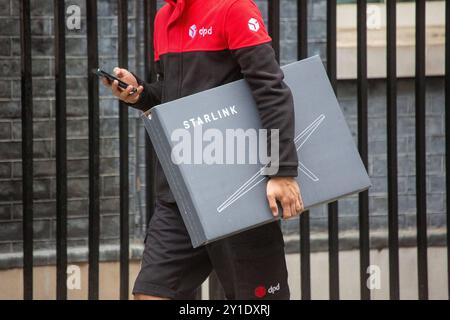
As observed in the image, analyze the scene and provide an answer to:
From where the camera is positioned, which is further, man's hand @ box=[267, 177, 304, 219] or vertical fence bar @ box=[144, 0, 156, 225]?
vertical fence bar @ box=[144, 0, 156, 225]

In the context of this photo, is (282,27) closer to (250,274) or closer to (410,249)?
(410,249)

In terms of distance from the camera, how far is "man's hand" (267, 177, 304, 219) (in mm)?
3328

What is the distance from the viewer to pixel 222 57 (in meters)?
3.48

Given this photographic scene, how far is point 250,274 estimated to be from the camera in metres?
3.57

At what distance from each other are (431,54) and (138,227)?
7.15ft

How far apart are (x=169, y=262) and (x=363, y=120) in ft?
5.44

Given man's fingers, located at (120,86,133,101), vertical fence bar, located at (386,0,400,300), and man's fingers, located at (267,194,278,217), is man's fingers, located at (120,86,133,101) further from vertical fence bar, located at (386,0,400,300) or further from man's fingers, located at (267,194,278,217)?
vertical fence bar, located at (386,0,400,300)

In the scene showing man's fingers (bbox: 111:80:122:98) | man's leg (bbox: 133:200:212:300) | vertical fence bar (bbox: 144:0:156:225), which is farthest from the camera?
vertical fence bar (bbox: 144:0:156:225)

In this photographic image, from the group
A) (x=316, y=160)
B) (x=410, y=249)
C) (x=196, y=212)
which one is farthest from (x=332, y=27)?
(x=410, y=249)

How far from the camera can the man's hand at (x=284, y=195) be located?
333 centimetres

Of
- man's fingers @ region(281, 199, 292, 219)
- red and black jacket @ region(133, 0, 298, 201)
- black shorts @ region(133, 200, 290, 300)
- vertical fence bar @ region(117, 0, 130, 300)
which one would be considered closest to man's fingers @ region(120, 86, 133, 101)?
red and black jacket @ region(133, 0, 298, 201)

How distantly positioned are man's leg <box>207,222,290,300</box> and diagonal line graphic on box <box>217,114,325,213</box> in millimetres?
286

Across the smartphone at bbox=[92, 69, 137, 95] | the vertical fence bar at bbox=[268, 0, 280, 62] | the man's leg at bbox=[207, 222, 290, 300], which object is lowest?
the man's leg at bbox=[207, 222, 290, 300]

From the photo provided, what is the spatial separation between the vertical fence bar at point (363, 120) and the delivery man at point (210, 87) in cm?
130
